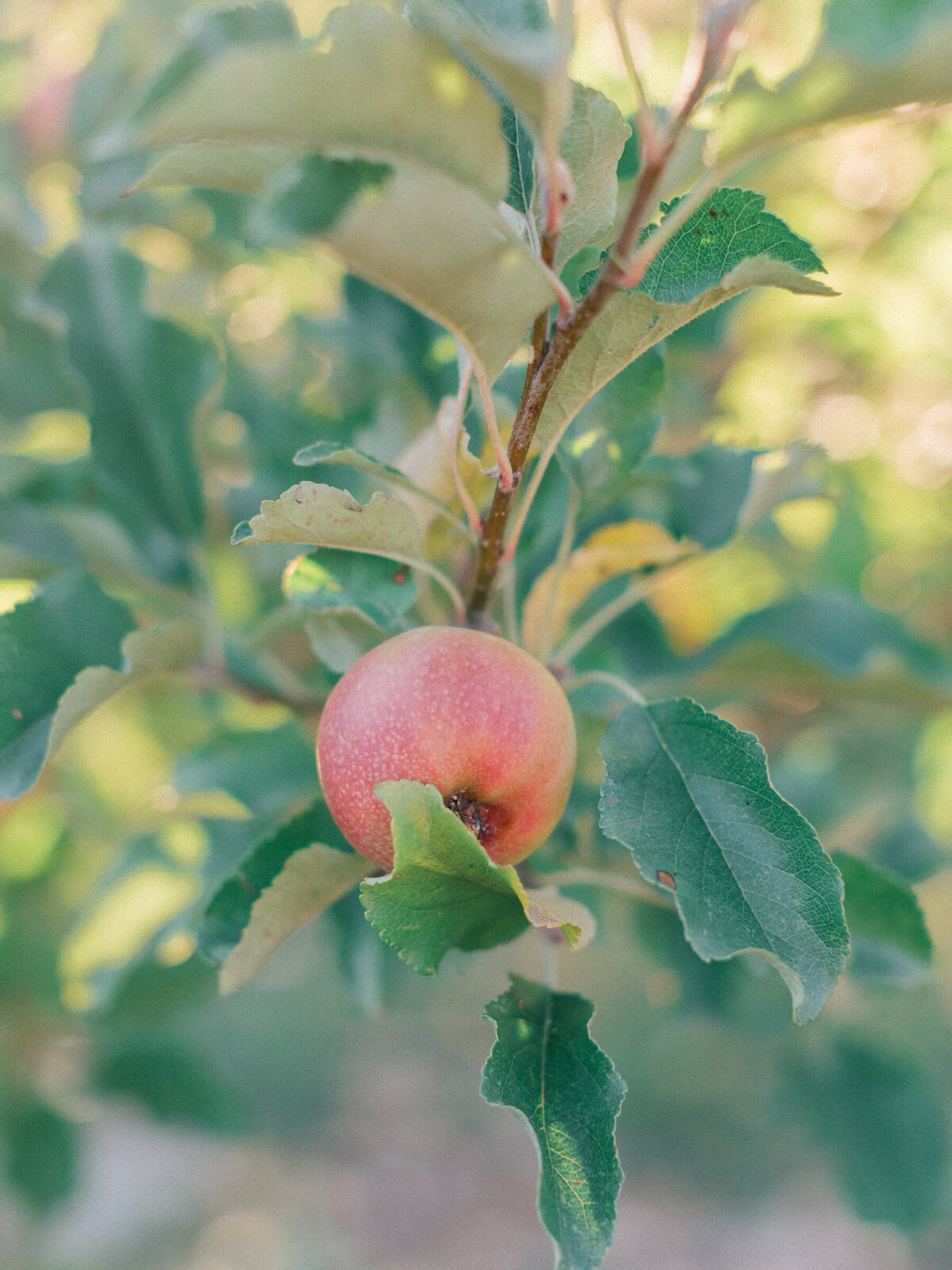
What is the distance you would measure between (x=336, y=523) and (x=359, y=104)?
0.24 metres

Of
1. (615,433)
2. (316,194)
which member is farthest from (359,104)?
(615,433)

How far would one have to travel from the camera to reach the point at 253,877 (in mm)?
693

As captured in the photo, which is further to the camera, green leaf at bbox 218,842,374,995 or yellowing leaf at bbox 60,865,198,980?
yellowing leaf at bbox 60,865,198,980

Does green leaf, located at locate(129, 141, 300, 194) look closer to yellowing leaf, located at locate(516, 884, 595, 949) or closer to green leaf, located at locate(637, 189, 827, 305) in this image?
green leaf, located at locate(637, 189, 827, 305)

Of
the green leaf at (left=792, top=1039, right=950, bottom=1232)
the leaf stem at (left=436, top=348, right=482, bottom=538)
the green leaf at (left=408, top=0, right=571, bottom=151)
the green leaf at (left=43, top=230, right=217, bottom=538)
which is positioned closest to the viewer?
the green leaf at (left=408, top=0, right=571, bottom=151)

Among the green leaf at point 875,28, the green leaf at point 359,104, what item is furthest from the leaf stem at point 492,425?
the green leaf at point 875,28

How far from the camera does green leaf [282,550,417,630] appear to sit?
0.62 meters

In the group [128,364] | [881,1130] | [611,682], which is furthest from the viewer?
[881,1130]

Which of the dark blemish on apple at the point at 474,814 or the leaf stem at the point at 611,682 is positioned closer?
the dark blemish on apple at the point at 474,814

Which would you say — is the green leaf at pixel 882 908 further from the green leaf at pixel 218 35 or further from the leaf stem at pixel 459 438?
the green leaf at pixel 218 35

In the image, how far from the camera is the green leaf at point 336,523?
532mm

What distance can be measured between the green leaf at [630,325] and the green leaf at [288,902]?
32 cm

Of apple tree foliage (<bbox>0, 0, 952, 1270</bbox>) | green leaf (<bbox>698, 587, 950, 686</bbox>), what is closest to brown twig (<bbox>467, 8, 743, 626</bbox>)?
apple tree foliage (<bbox>0, 0, 952, 1270</bbox>)

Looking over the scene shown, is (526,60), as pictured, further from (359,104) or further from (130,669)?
(130,669)
